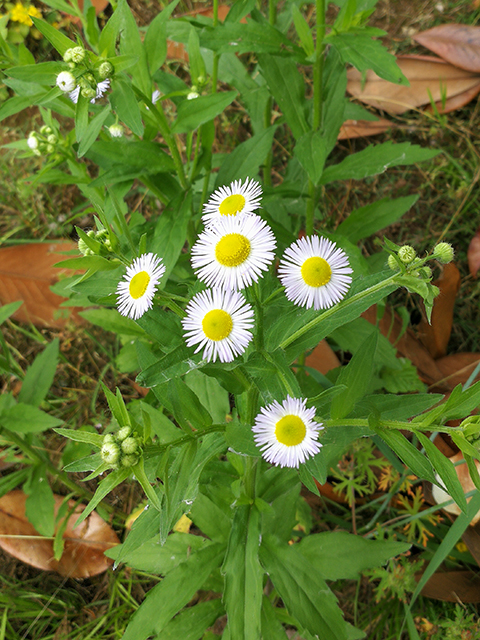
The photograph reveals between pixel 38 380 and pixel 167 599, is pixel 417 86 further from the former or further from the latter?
pixel 167 599

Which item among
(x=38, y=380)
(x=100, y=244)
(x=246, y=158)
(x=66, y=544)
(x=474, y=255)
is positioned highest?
(x=246, y=158)

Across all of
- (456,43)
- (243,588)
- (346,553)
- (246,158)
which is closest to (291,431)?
(243,588)

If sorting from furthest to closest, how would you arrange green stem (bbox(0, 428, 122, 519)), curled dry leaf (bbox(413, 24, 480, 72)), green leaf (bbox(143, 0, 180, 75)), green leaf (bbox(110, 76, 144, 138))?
curled dry leaf (bbox(413, 24, 480, 72))
green stem (bbox(0, 428, 122, 519))
green leaf (bbox(143, 0, 180, 75))
green leaf (bbox(110, 76, 144, 138))

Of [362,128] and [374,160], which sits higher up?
[362,128]

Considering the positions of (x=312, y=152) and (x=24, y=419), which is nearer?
(x=312, y=152)

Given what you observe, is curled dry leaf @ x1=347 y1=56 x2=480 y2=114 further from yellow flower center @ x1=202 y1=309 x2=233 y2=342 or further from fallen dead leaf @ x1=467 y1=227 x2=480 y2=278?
yellow flower center @ x1=202 y1=309 x2=233 y2=342

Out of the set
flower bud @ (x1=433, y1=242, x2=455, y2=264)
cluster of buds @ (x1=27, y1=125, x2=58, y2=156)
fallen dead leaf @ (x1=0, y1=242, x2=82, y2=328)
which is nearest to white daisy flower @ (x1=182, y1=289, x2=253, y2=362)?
flower bud @ (x1=433, y1=242, x2=455, y2=264)

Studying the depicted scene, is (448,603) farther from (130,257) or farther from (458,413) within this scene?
(130,257)

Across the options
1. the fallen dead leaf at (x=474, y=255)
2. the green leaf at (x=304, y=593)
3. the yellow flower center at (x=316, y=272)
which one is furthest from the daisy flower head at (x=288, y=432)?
the fallen dead leaf at (x=474, y=255)
